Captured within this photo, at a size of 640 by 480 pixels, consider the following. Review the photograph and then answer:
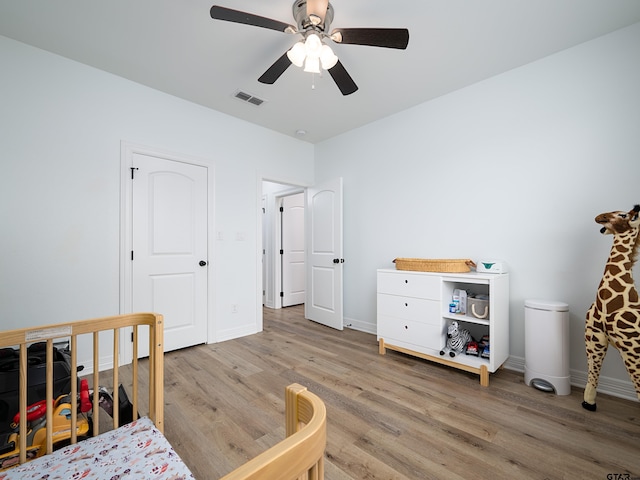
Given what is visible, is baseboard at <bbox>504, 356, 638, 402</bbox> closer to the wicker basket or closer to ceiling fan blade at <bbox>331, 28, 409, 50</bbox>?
the wicker basket

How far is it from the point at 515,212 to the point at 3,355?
373 cm

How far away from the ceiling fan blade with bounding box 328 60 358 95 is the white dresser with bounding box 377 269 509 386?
1710 mm

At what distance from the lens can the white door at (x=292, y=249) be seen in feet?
16.8

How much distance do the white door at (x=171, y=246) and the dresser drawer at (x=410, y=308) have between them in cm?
198

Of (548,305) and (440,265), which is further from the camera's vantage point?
(440,265)

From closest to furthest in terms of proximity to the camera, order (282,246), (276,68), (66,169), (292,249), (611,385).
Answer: (276,68) → (611,385) → (66,169) → (282,246) → (292,249)

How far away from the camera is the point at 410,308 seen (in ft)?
8.94

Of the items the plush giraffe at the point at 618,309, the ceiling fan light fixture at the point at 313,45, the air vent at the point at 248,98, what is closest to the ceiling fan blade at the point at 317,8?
the ceiling fan light fixture at the point at 313,45

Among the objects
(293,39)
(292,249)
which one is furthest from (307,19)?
(292,249)

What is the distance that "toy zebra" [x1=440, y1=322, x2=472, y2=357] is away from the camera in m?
2.49

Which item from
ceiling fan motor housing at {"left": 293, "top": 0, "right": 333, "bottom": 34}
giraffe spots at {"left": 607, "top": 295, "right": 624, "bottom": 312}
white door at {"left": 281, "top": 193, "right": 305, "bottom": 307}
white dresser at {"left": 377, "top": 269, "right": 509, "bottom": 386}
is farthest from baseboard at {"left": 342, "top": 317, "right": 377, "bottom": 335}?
ceiling fan motor housing at {"left": 293, "top": 0, "right": 333, "bottom": 34}

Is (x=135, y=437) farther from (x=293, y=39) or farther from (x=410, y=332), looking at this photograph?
(x=293, y=39)

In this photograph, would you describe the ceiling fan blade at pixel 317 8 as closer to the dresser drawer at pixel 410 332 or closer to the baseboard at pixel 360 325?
the dresser drawer at pixel 410 332

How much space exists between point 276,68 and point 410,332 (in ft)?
8.21
